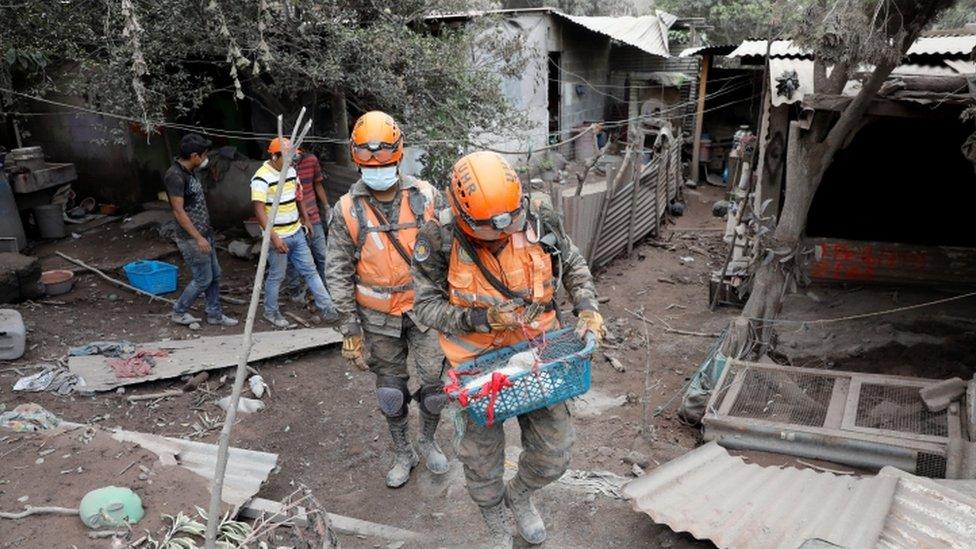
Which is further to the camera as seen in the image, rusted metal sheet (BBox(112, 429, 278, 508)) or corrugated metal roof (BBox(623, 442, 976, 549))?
rusted metal sheet (BBox(112, 429, 278, 508))

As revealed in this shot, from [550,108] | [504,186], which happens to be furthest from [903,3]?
[550,108]

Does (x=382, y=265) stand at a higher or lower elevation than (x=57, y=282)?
higher

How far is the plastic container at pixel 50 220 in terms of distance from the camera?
31.4ft

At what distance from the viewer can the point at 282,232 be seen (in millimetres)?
6410

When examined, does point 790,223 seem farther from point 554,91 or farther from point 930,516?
point 554,91

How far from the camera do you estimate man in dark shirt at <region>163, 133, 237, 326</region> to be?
6145 millimetres

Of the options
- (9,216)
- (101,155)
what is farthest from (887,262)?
(101,155)

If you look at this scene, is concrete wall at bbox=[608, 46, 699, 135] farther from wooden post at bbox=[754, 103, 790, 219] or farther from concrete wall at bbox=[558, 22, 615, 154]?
wooden post at bbox=[754, 103, 790, 219]

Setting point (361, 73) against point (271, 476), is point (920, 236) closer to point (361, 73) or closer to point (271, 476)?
point (361, 73)

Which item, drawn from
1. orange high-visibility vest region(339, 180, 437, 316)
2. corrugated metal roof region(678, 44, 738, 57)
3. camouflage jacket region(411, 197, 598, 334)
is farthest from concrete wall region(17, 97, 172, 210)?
corrugated metal roof region(678, 44, 738, 57)

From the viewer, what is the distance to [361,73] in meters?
7.41

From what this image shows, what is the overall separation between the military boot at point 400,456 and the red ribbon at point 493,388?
5.19 feet

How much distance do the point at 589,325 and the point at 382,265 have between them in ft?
4.74

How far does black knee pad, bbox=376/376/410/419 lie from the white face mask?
3.86 feet
